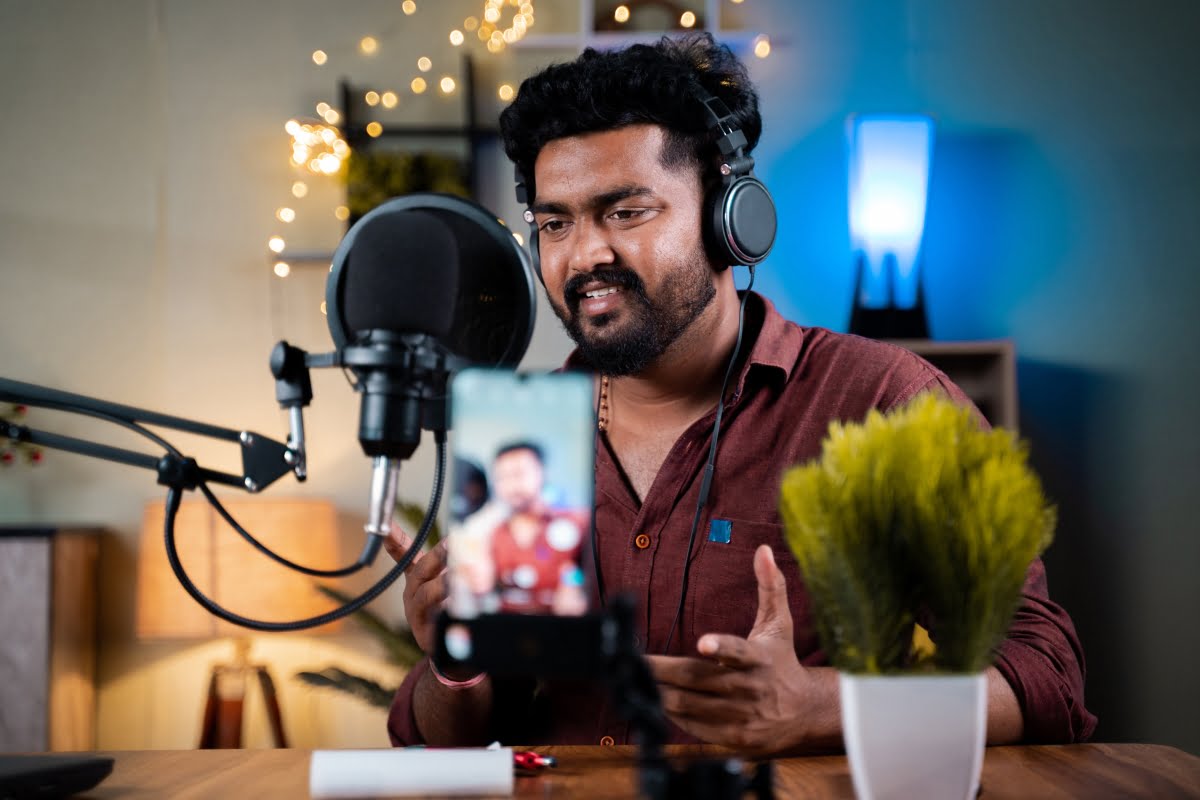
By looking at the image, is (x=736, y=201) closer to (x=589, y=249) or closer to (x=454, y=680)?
(x=589, y=249)

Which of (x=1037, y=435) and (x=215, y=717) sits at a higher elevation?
(x=1037, y=435)

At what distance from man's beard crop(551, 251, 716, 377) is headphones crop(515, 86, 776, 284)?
8 centimetres

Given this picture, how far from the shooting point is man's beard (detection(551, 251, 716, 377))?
4.98 ft

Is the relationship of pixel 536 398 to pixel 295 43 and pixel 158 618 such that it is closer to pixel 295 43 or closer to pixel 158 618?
pixel 158 618

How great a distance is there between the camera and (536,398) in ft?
2.02

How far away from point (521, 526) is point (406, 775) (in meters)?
0.28

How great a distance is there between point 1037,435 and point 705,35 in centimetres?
150

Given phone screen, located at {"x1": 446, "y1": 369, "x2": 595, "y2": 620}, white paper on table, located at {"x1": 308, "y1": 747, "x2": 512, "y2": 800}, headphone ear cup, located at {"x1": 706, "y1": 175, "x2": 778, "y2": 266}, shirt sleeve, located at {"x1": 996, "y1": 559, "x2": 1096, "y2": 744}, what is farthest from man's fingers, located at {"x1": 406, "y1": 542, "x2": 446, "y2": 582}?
headphone ear cup, located at {"x1": 706, "y1": 175, "x2": 778, "y2": 266}

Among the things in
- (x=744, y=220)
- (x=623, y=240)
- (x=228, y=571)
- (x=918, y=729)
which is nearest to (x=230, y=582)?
(x=228, y=571)

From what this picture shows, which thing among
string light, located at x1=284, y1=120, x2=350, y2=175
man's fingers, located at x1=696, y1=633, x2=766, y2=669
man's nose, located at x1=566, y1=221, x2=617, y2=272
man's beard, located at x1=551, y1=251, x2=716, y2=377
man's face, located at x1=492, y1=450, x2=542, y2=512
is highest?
string light, located at x1=284, y1=120, x2=350, y2=175

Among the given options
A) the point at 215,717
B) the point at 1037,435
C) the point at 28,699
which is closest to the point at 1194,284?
the point at 1037,435

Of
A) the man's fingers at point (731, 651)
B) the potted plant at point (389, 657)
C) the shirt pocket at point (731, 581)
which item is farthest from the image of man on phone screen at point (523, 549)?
the potted plant at point (389, 657)

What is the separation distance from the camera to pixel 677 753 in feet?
3.16

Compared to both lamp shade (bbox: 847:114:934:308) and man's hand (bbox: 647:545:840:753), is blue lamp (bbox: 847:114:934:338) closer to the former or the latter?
lamp shade (bbox: 847:114:934:308)
